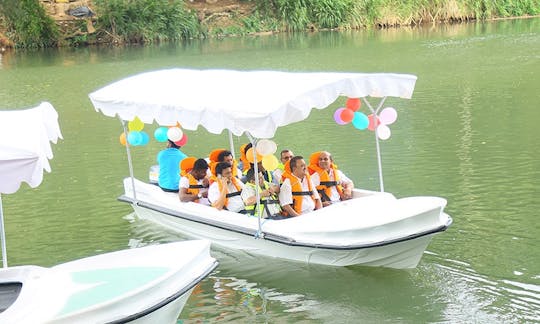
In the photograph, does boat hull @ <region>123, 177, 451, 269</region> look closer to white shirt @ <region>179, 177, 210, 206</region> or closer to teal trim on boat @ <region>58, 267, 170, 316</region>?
white shirt @ <region>179, 177, 210, 206</region>

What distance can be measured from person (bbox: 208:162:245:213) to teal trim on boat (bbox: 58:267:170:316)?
8.59ft

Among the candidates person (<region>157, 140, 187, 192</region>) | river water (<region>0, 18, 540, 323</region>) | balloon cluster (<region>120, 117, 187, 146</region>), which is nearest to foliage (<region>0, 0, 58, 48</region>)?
river water (<region>0, 18, 540, 323</region>)

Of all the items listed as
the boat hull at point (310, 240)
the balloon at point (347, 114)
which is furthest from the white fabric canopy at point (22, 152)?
the balloon at point (347, 114)

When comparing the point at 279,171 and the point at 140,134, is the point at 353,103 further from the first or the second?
the point at 140,134

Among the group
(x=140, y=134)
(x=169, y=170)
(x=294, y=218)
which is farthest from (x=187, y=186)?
(x=294, y=218)

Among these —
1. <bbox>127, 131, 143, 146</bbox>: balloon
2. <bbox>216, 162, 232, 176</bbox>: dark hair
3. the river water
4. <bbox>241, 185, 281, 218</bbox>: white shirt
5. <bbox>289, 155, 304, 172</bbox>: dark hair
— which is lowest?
the river water

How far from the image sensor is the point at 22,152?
6.39 m

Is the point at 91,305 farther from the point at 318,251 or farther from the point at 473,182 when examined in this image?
the point at 473,182

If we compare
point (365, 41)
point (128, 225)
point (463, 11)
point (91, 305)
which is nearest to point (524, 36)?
point (365, 41)

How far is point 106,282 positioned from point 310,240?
7.95 ft

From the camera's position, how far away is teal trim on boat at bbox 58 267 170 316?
6.47 meters

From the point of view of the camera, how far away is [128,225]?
11164 millimetres

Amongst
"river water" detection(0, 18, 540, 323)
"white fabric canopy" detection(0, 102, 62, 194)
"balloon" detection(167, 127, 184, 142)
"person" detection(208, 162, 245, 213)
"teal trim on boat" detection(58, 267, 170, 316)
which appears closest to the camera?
"white fabric canopy" detection(0, 102, 62, 194)

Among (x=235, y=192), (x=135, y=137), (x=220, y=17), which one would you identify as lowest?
(x=235, y=192)
